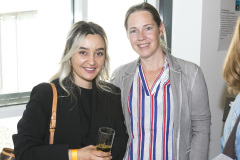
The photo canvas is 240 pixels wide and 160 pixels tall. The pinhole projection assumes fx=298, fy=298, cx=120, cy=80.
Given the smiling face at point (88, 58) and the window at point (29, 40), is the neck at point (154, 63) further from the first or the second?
the window at point (29, 40)

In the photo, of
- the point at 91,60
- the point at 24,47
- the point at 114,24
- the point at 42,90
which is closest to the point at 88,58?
the point at 91,60

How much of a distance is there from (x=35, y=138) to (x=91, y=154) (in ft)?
1.09

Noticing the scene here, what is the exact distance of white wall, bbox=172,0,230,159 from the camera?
293 centimetres

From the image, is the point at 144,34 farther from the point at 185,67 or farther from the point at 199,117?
the point at 199,117

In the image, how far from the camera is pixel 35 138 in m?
1.68

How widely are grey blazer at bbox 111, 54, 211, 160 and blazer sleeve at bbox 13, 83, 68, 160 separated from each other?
597mm

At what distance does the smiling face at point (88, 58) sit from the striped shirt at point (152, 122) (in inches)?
15.5

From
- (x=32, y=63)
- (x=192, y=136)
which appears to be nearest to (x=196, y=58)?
(x=192, y=136)

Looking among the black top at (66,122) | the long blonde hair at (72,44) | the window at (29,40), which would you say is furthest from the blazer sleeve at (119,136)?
the window at (29,40)

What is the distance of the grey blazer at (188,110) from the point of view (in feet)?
6.72

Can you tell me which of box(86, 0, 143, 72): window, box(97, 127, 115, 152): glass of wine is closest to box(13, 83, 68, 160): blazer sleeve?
box(97, 127, 115, 152): glass of wine

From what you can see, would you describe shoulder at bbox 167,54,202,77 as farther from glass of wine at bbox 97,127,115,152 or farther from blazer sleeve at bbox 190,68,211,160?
glass of wine at bbox 97,127,115,152

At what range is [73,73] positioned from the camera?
198cm

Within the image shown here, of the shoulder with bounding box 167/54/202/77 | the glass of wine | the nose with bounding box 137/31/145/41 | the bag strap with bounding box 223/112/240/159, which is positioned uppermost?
the nose with bounding box 137/31/145/41
